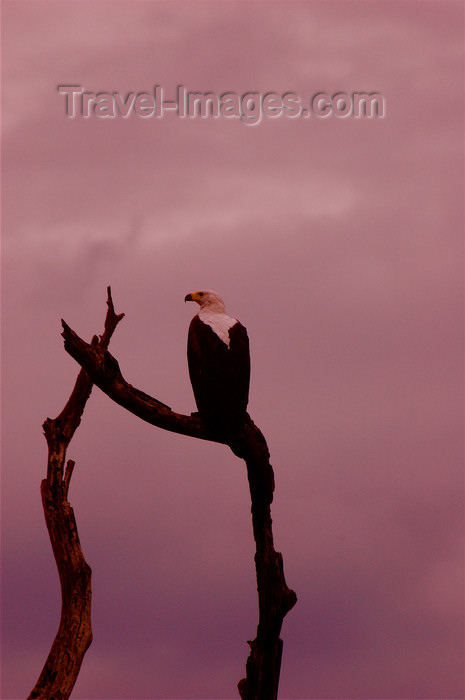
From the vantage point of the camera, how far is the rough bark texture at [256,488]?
430 inches

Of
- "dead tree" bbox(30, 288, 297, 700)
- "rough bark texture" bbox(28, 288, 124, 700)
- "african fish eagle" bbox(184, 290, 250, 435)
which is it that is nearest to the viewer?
"dead tree" bbox(30, 288, 297, 700)

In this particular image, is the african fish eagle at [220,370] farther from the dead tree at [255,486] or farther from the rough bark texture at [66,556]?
the rough bark texture at [66,556]

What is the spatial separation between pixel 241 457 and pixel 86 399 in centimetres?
277

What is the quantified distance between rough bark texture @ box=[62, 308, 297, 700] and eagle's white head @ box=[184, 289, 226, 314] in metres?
1.55

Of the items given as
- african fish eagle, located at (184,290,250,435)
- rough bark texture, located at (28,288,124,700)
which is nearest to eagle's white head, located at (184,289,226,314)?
african fish eagle, located at (184,290,250,435)

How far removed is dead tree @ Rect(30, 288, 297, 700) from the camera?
10.9m

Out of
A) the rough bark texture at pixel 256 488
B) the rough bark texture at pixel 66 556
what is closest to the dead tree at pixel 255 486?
the rough bark texture at pixel 256 488

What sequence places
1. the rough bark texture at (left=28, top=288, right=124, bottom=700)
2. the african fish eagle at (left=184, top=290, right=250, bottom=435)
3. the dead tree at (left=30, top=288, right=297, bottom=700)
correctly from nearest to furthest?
the dead tree at (left=30, top=288, right=297, bottom=700), the african fish eagle at (left=184, top=290, right=250, bottom=435), the rough bark texture at (left=28, top=288, right=124, bottom=700)

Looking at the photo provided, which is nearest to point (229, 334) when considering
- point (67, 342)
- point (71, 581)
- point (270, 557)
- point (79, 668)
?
point (67, 342)

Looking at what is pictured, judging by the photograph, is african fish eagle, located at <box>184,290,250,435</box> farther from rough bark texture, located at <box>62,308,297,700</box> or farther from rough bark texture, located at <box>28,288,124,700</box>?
rough bark texture, located at <box>28,288,124,700</box>

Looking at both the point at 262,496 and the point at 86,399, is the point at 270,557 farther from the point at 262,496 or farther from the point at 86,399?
the point at 86,399

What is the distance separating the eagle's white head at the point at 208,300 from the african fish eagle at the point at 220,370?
1.43 ft

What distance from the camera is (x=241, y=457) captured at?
1141 centimetres

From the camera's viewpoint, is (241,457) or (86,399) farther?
(86,399)
